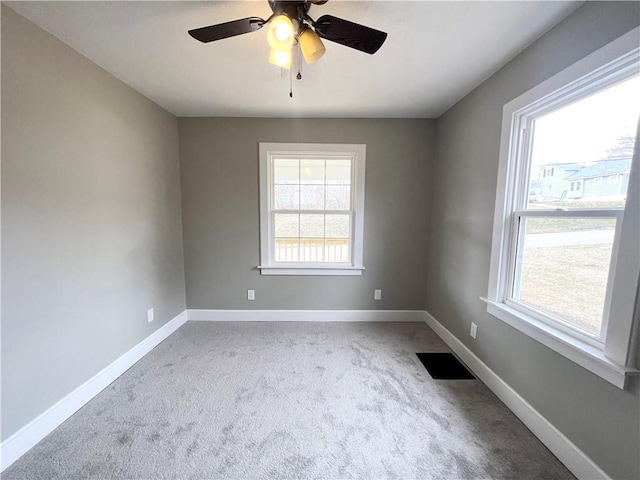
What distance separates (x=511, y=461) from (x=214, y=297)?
2882mm

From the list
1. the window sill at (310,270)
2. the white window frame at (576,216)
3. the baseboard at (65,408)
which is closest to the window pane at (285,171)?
the window sill at (310,270)

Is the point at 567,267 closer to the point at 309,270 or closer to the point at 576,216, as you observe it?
the point at 576,216

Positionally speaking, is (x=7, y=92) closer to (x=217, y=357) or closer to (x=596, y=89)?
(x=217, y=357)

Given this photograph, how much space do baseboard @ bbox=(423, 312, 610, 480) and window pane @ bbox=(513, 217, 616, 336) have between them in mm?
597

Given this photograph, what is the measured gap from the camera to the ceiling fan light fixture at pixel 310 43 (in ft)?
4.09

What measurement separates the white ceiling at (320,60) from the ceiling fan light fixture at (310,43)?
0.60ft

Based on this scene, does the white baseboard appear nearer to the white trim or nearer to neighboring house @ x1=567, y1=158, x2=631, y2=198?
the white trim

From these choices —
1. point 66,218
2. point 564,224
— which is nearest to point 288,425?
point 66,218

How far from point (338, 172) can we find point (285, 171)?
62cm

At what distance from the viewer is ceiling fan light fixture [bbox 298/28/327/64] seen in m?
1.25

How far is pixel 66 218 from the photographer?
5.22 feet

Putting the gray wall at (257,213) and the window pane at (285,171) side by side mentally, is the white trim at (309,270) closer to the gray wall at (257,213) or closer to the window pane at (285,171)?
the gray wall at (257,213)

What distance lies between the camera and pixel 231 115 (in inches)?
107

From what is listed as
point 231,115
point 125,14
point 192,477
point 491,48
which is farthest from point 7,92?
point 491,48
